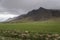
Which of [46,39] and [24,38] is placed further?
[24,38]

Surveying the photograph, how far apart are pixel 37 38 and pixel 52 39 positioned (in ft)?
11.3

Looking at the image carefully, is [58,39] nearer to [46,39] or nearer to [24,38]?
[46,39]

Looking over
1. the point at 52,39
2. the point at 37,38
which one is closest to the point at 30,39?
the point at 37,38

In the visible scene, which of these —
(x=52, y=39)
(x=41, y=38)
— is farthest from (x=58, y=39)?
(x=41, y=38)

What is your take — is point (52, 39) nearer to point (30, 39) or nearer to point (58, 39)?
point (58, 39)

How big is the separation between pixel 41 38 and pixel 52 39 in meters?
2.52

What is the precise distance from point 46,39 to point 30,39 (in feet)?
11.6

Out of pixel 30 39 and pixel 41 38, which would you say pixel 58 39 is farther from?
pixel 30 39

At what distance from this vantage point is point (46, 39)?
38.8 metres

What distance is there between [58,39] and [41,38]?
381 cm

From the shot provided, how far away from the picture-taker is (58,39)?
39.7 metres

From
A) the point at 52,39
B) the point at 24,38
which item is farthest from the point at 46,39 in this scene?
the point at 24,38

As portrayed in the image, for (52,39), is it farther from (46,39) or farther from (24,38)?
(24,38)

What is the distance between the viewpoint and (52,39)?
39562mm
